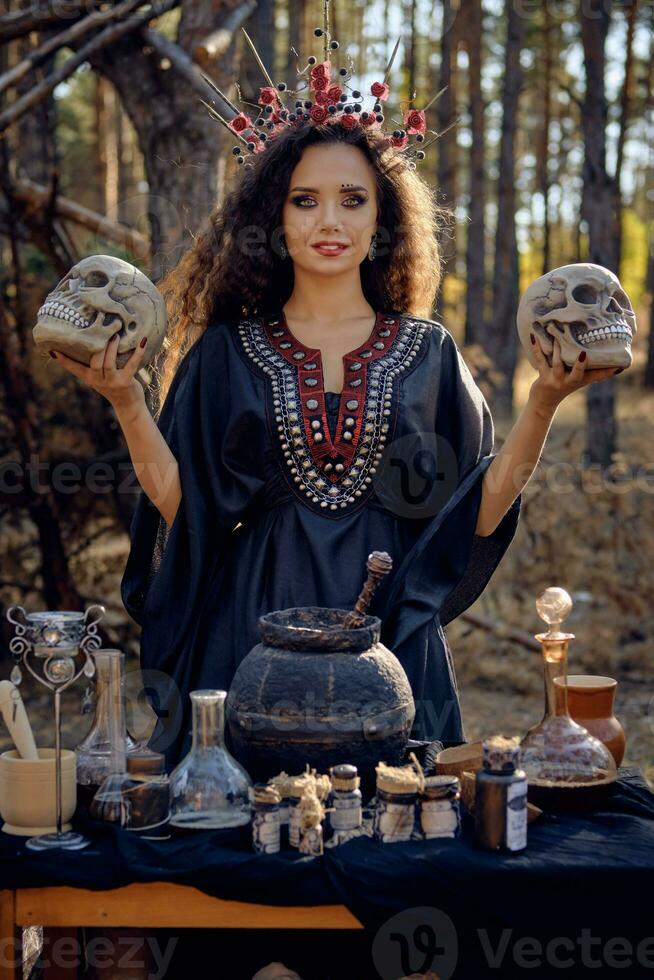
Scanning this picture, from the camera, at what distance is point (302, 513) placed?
3.03 meters

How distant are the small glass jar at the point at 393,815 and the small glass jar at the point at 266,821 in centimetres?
18

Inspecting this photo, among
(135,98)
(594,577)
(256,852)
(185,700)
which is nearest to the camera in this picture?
(256,852)

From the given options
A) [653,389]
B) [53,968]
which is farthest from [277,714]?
[653,389]

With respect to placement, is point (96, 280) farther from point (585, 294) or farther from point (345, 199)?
point (585, 294)

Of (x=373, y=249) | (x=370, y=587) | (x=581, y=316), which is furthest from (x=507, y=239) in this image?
(x=370, y=587)

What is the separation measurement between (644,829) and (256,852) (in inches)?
27.4

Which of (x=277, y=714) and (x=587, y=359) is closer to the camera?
(x=277, y=714)

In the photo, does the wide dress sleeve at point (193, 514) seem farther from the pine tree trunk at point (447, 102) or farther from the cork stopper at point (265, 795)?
the pine tree trunk at point (447, 102)

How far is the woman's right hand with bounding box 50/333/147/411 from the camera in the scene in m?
2.67

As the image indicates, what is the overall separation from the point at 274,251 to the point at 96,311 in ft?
2.47

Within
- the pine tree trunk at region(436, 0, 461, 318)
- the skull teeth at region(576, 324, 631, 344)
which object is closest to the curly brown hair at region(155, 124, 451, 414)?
the skull teeth at region(576, 324, 631, 344)

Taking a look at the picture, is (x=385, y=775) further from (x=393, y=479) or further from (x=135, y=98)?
(x=135, y=98)

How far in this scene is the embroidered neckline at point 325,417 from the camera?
3.03 metres

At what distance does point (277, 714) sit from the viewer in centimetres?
230
